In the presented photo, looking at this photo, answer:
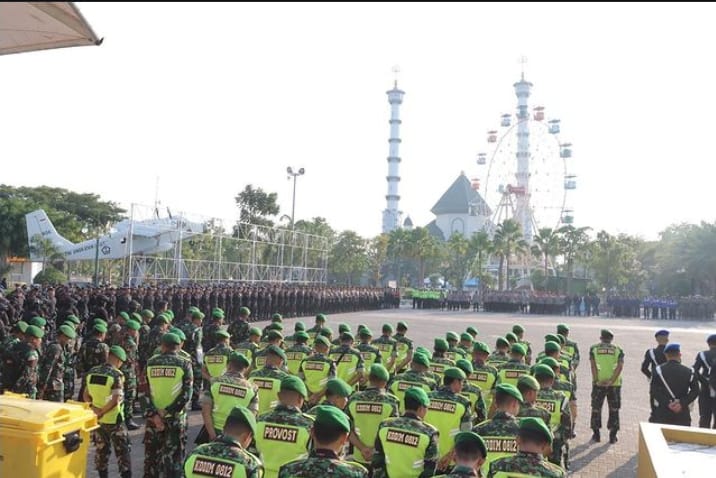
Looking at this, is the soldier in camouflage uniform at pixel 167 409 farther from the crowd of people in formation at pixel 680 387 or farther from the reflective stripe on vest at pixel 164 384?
the crowd of people in formation at pixel 680 387

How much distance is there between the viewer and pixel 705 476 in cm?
450

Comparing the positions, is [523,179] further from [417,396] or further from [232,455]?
[232,455]

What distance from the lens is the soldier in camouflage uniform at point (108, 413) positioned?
6570 mm

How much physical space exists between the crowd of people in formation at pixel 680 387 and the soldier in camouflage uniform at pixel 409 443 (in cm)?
502

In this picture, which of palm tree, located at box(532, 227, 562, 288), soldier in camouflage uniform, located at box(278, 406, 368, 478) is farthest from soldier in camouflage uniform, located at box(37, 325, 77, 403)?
palm tree, located at box(532, 227, 562, 288)

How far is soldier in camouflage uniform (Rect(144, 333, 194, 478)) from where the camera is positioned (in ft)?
20.3

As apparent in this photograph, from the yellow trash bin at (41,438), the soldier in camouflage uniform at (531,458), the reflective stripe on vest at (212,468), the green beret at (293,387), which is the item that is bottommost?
the yellow trash bin at (41,438)

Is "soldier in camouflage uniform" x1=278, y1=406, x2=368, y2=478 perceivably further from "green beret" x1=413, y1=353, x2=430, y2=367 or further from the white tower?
the white tower

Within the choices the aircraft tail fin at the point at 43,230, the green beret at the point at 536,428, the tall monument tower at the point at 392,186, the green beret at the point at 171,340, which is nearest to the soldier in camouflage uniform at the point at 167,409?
the green beret at the point at 171,340

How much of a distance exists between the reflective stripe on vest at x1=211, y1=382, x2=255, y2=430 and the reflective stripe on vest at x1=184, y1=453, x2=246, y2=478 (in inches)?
74.1

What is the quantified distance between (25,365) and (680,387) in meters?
8.32

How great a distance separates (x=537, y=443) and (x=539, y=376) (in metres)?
2.72

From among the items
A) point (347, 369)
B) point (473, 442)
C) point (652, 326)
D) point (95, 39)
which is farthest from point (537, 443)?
point (652, 326)

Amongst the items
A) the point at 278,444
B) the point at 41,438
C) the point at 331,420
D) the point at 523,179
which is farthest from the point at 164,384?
the point at 523,179
